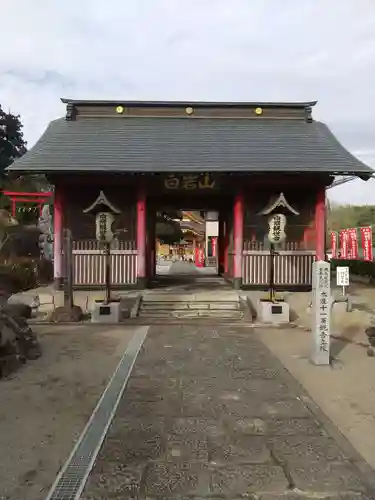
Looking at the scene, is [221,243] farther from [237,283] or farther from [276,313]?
[276,313]

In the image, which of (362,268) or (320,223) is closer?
(320,223)

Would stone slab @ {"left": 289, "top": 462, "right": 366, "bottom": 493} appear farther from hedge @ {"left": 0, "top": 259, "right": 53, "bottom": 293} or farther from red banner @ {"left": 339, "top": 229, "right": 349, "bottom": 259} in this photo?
red banner @ {"left": 339, "top": 229, "right": 349, "bottom": 259}

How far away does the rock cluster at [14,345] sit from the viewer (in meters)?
7.29

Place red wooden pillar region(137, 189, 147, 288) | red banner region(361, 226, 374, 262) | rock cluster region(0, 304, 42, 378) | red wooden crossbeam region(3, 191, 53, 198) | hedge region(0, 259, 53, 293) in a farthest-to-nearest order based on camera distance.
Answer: red wooden crossbeam region(3, 191, 53, 198), red banner region(361, 226, 374, 262), hedge region(0, 259, 53, 293), red wooden pillar region(137, 189, 147, 288), rock cluster region(0, 304, 42, 378)

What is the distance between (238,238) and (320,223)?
2812 mm

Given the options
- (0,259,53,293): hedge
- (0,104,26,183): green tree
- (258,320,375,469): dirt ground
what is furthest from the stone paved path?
(0,104,26,183): green tree

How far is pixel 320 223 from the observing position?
15555 millimetres

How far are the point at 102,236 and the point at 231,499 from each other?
984 cm

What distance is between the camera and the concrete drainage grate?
3.66 meters

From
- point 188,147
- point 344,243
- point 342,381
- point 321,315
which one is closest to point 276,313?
point 321,315

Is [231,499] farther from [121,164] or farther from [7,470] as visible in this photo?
[121,164]

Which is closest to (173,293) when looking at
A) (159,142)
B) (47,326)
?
(47,326)

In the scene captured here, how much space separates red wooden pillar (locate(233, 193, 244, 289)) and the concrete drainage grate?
8.52 m

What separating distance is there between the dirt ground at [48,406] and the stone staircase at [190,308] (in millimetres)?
3012
